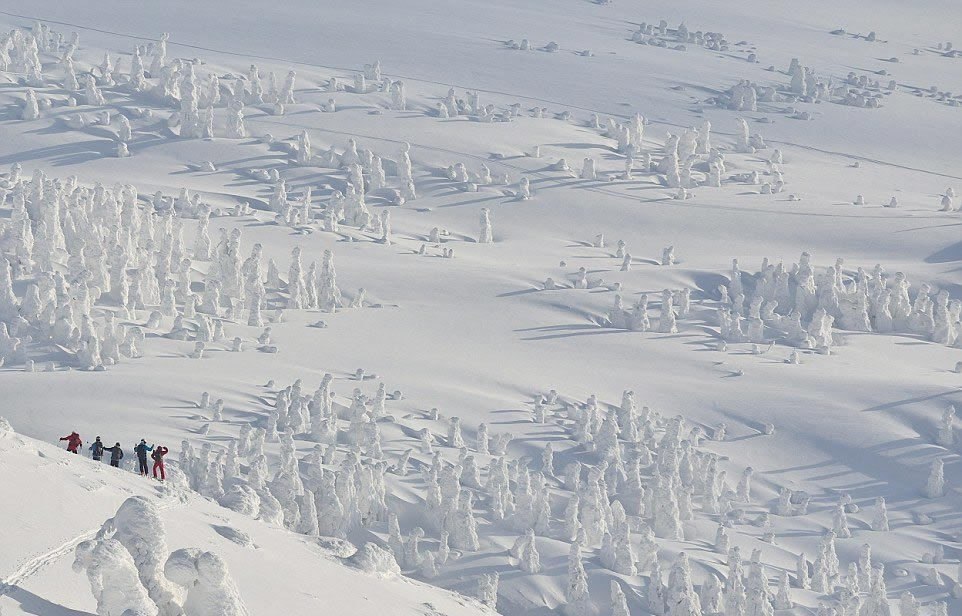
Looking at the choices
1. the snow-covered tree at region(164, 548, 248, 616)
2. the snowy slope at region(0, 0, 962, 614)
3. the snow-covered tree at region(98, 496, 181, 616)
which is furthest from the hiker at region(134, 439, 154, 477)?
the snow-covered tree at region(164, 548, 248, 616)

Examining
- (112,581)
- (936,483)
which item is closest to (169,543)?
(112,581)

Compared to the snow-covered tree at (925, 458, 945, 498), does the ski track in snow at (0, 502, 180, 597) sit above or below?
above

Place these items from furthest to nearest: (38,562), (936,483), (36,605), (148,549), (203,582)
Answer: (936,483)
(38,562)
(148,549)
(203,582)
(36,605)

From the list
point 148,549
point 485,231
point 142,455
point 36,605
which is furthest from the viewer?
point 485,231

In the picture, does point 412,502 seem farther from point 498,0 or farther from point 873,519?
point 498,0

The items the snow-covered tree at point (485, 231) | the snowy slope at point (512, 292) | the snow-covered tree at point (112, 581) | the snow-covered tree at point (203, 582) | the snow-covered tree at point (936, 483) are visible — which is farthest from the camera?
the snow-covered tree at point (485, 231)

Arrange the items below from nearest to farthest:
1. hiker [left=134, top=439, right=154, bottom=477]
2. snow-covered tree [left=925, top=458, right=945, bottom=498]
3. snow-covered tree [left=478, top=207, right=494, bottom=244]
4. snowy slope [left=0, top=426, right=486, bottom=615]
Answer: snowy slope [left=0, top=426, right=486, bottom=615] → hiker [left=134, top=439, right=154, bottom=477] → snow-covered tree [left=925, top=458, right=945, bottom=498] → snow-covered tree [left=478, top=207, right=494, bottom=244]

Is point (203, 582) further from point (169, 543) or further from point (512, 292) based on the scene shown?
point (512, 292)

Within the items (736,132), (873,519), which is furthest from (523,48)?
(873,519)

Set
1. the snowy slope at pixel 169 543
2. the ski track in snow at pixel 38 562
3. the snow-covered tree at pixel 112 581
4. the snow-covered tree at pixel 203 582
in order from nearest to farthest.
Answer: the snow-covered tree at pixel 112 581
the ski track in snow at pixel 38 562
the snow-covered tree at pixel 203 582
the snowy slope at pixel 169 543

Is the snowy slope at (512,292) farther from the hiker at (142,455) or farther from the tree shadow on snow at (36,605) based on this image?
the hiker at (142,455)

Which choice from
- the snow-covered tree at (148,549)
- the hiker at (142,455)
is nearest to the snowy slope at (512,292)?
the snow-covered tree at (148,549)

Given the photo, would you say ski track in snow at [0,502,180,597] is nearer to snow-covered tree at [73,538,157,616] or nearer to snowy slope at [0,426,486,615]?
snowy slope at [0,426,486,615]
